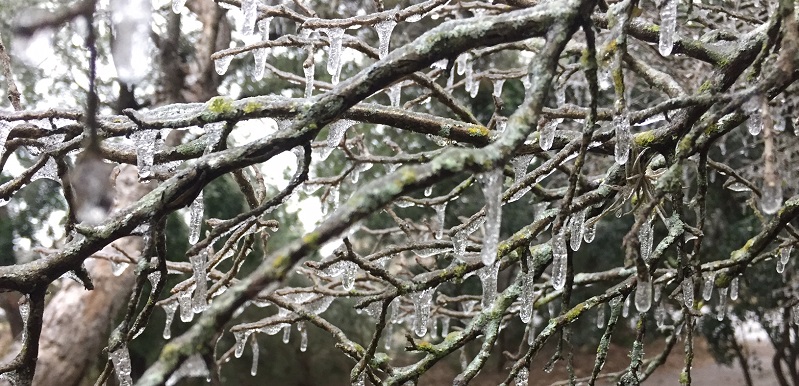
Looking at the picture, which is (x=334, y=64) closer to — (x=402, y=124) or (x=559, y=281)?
(x=402, y=124)

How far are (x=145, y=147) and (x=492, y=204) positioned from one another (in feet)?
3.10

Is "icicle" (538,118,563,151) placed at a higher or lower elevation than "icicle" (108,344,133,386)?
higher

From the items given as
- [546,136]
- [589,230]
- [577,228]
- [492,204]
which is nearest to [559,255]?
[577,228]

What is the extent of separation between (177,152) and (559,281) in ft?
3.63

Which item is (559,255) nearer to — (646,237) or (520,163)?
(646,237)

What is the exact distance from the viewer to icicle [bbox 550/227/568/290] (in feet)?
5.00

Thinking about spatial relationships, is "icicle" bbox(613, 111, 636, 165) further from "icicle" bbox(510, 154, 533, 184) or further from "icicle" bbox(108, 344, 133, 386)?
"icicle" bbox(108, 344, 133, 386)

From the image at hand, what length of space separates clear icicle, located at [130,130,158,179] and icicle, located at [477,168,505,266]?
35.0 inches

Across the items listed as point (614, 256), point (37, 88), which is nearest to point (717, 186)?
point (614, 256)

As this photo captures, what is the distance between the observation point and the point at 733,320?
27.0 ft

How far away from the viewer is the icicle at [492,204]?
0.96 meters

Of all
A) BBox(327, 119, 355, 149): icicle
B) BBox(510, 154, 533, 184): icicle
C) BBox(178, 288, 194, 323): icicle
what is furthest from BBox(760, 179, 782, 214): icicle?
BBox(178, 288, 194, 323): icicle

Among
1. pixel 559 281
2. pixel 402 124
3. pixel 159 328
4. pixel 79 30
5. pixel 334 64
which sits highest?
pixel 159 328

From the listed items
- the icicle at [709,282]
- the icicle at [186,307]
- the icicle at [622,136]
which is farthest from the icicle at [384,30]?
the icicle at [709,282]
